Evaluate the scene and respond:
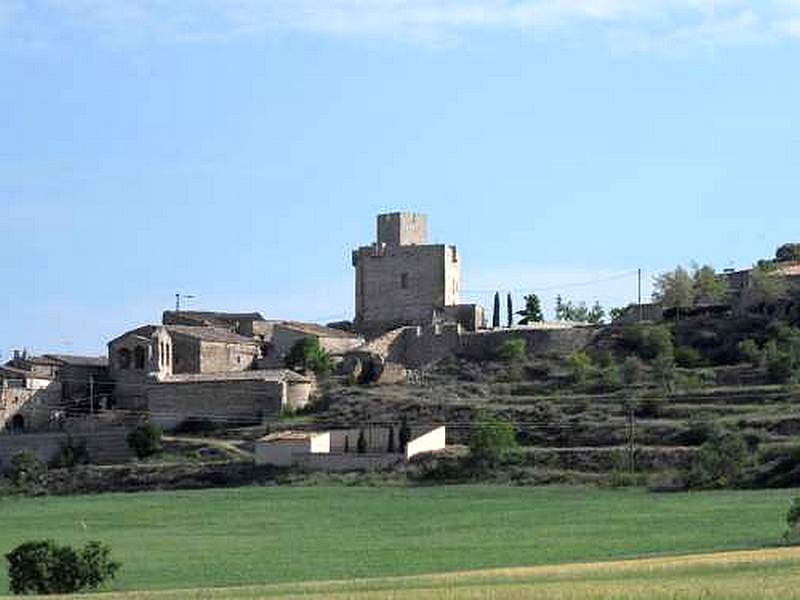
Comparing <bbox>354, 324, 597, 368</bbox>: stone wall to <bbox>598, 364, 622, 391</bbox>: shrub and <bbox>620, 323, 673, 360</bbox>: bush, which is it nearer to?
<bbox>620, 323, 673, 360</bbox>: bush

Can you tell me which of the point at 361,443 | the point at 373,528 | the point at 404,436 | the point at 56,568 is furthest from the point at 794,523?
the point at 361,443

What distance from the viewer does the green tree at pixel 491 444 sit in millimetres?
73688

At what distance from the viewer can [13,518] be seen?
68.1 metres

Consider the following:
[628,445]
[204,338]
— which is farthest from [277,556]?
[204,338]

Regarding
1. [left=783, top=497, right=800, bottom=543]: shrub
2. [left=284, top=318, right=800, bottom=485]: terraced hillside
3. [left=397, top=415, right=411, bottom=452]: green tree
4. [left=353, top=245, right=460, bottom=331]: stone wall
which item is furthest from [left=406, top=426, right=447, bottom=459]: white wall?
[left=783, top=497, right=800, bottom=543]: shrub

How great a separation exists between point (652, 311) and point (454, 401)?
17.5m

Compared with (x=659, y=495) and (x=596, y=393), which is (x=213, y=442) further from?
(x=659, y=495)

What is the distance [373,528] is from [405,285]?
4278cm

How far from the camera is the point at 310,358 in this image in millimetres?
92062

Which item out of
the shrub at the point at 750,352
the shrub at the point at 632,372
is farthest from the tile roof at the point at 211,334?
the shrub at the point at 750,352

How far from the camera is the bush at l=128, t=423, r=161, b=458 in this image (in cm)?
8219

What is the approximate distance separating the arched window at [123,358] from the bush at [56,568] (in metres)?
49.4

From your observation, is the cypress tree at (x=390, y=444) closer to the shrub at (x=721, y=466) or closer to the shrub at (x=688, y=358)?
the shrub at (x=721, y=466)

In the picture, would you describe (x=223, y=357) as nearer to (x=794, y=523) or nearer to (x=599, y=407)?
(x=599, y=407)
